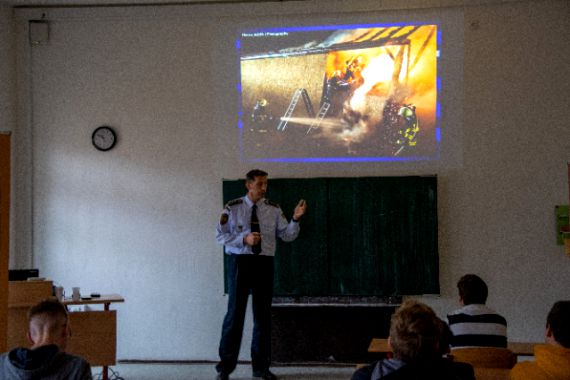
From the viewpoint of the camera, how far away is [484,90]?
7.53 metres

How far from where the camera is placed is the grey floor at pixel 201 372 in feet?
23.4

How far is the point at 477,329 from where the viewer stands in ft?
13.6

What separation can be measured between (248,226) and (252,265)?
13.8 inches

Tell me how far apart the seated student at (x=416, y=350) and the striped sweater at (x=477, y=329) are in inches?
55.0

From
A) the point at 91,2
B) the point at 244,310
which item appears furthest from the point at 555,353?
the point at 91,2

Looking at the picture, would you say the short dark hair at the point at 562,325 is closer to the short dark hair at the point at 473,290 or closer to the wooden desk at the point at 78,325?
the short dark hair at the point at 473,290

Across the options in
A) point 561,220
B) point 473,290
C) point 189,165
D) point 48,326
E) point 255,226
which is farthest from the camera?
point 189,165

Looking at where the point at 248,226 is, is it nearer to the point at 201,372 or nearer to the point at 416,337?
the point at 201,372

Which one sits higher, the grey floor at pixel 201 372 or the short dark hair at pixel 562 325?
the short dark hair at pixel 562 325

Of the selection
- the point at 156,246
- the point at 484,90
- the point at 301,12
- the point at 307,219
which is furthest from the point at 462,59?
the point at 156,246

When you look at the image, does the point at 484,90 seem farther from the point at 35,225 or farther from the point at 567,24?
the point at 35,225

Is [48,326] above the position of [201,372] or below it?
above

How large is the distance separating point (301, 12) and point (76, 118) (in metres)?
2.58

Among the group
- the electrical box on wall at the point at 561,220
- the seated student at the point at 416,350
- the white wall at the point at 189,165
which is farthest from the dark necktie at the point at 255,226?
the seated student at the point at 416,350
